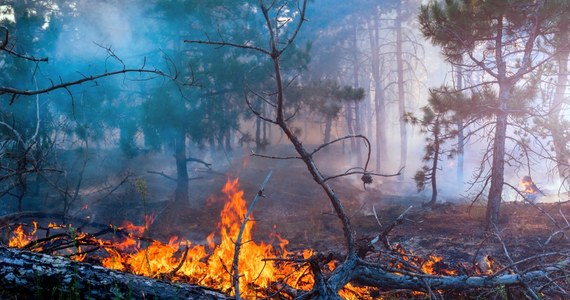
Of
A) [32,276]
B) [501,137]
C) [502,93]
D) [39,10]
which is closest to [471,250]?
[501,137]

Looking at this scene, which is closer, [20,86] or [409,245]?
[409,245]

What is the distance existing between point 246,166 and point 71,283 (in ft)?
63.6

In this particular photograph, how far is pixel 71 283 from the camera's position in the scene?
306cm

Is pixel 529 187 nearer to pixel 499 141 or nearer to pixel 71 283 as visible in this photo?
pixel 499 141

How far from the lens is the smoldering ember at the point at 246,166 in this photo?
3.80 meters

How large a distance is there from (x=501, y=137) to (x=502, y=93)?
0.98 metres

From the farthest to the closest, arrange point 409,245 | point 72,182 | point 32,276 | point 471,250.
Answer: point 72,182, point 409,245, point 471,250, point 32,276

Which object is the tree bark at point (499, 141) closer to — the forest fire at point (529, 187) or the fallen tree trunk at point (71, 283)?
the forest fire at point (529, 187)

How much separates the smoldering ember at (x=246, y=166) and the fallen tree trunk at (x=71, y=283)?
0.5 inches

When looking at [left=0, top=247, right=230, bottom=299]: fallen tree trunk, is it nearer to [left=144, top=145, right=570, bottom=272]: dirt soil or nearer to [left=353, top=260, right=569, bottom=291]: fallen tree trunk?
[left=144, top=145, right=570, bottom=272]: dirt soil

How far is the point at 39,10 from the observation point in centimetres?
1609

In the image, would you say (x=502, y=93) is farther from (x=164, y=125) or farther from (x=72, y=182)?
(x=72, y=182)

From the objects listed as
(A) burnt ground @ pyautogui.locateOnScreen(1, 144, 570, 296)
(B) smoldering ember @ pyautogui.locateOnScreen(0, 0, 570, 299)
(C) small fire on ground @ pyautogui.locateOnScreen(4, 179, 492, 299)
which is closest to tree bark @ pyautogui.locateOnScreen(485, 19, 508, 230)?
(B) smoldering ember @ pyautogui.locateOnScreen(0, 0, 570, 299)

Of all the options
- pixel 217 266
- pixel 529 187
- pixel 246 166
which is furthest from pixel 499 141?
pixel 246 166
